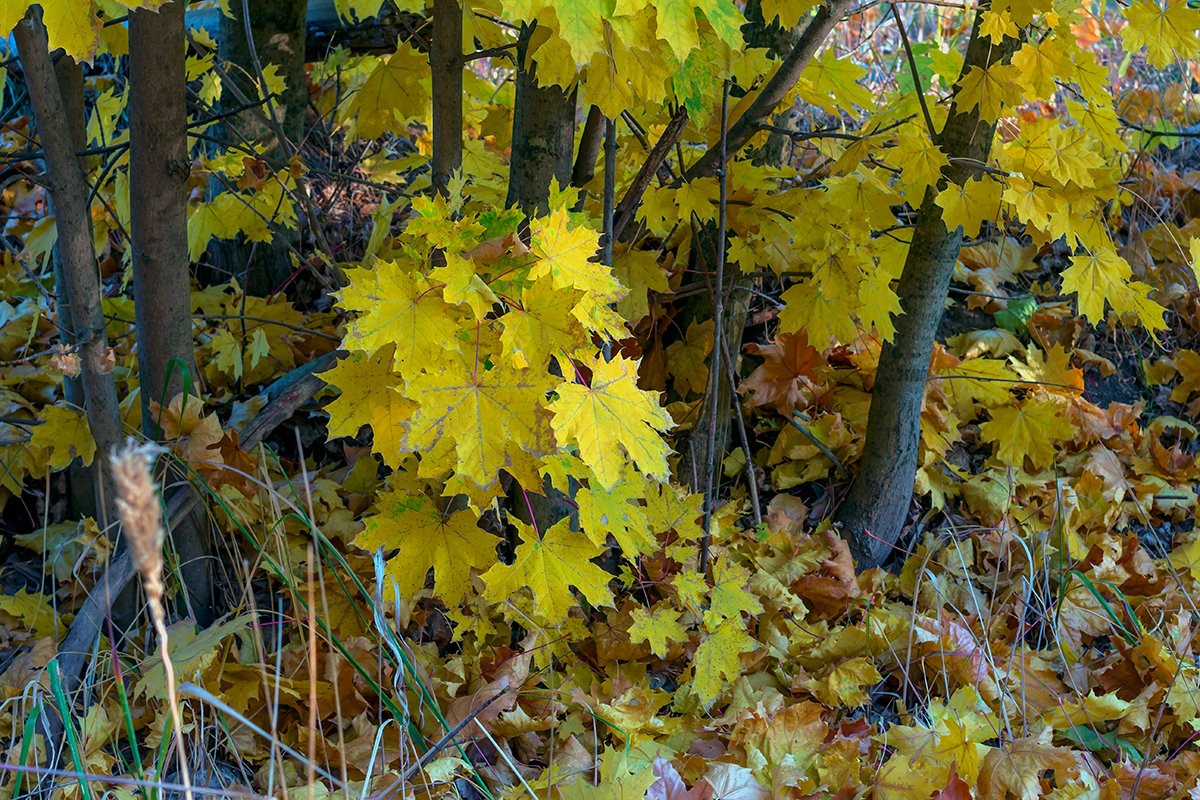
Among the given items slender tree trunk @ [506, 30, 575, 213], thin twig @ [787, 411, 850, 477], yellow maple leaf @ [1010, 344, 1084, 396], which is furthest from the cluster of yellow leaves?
yellow maple leaf @ [1010, 344, 1084, 396]

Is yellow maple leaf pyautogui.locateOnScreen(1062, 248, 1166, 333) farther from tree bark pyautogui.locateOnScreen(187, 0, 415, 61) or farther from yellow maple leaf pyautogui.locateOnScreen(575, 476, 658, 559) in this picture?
tree bark pyautogui.locateOnScreen(187, 0, 415, 61)

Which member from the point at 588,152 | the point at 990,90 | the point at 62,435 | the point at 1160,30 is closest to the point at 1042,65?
the point at 990,90

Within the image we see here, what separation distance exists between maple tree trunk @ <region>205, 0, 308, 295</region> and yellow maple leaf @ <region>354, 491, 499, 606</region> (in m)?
1.22

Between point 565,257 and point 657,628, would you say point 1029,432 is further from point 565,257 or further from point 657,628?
point 565,257

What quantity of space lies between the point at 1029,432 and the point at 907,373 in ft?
1.45

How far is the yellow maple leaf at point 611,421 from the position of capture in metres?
1.21

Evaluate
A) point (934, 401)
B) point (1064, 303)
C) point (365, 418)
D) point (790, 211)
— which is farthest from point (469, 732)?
point (1064, 303)

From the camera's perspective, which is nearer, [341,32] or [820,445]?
[820,445]

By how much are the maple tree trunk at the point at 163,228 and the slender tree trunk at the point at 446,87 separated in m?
0.46

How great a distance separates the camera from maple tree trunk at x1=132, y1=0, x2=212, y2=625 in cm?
159

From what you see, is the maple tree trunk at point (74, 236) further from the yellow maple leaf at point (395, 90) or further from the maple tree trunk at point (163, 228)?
the yellow maple leaf at point (395, 90)

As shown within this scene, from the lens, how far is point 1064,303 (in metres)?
2.75

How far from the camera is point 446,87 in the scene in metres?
1.71

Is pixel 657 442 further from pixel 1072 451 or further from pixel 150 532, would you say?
pixel 1072 451
